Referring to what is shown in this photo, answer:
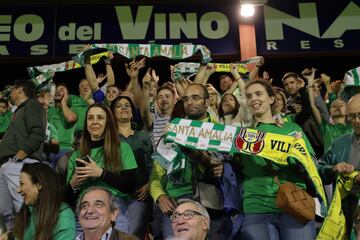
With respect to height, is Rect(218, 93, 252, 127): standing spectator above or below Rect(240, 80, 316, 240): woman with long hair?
above

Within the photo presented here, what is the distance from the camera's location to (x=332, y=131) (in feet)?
16.3

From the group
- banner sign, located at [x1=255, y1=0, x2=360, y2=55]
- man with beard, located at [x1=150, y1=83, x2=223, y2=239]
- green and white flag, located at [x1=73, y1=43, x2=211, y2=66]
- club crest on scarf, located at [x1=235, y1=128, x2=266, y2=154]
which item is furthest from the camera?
banner sign, located at [x1=255, y1=0, x2=360, y2=55]

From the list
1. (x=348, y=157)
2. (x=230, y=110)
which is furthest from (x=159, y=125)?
(x=348, y=157)

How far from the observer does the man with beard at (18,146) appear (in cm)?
→ 421

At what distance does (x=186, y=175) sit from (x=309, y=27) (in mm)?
5540

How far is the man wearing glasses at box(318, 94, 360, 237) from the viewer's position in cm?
327

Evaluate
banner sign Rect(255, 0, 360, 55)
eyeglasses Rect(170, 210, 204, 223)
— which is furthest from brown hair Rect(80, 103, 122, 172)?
banner sign Rect(255, 0, 360, 55)

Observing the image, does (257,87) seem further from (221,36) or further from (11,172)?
(221,36)

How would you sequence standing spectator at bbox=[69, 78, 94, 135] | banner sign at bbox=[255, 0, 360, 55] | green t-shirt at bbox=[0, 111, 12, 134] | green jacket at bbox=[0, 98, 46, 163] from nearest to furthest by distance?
green jacket at bbox=[0, 98, 46, 163], standing spectator at bbox=[69, 78, 94, 135], green t-shirt at bbox=[0, 111, 12, 134], banner sign at bbox=[255, 0, 360, 55]

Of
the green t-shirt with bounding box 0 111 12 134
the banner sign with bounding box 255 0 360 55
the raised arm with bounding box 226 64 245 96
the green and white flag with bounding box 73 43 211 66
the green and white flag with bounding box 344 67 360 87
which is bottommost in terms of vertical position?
the green t-shirt with bounding box 0 111 12 134

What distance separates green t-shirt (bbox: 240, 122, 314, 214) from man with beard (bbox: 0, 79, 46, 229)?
1804mm

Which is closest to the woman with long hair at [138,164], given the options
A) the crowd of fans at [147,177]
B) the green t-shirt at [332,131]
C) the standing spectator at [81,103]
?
the crowd of fans at [147,177]

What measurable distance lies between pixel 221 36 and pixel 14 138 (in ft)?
16.2

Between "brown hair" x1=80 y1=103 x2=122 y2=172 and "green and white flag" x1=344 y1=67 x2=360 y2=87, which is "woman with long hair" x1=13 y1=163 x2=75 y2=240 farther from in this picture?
"green and white flag" x1=344 y1=67 x2=360 y2=87
